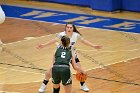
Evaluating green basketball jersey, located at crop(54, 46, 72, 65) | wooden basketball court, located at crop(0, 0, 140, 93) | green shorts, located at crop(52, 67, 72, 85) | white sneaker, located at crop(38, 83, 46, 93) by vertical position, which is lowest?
wooden basketball court, located at crop(0, 0, 140, 93)

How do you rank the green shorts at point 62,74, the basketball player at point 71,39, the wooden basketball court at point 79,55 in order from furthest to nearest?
1. the wooden basketball court at point 79,55
2. the basketball player at point 71,39
3. the green shorts at point 62,74

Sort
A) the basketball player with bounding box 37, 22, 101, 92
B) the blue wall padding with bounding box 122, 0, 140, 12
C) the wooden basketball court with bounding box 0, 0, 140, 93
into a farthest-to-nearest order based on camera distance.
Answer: the blue wall padding with bounding box 122, 0, 140, 12 < the wooden basketball court with bounding box 0, 0, 140, 93 < the basketball player with bounding box 37, 22, 101, 92

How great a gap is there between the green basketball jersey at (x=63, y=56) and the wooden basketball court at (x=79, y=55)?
1.72 meters

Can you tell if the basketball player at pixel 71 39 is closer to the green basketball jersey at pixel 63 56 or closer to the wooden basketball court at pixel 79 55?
the wooden basketball court at pixel 79 55

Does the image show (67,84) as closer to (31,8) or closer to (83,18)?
(83,18)

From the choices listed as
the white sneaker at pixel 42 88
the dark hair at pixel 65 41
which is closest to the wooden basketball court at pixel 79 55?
the white sneaker at pixel 42 88

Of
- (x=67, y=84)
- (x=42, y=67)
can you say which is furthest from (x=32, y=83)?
(x=67, y=84)

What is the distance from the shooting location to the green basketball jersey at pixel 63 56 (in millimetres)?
8625

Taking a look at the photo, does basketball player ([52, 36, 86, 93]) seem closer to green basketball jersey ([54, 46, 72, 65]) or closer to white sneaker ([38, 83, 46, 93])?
green basketball jersey ([54, 46, 72, 65])

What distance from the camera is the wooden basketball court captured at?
10672 mm

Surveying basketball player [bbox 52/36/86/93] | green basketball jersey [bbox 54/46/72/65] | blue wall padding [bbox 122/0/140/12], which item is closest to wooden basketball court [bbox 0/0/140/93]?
basketball player [bbox 52/36/86/93]

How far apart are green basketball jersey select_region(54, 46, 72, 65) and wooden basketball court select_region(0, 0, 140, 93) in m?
1.72

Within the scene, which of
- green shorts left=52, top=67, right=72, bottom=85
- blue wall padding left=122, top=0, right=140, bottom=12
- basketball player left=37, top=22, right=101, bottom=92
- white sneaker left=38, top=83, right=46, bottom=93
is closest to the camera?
green shorts left=52, top=67, right=72, bottom=85

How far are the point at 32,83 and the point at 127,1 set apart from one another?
10383 mm
